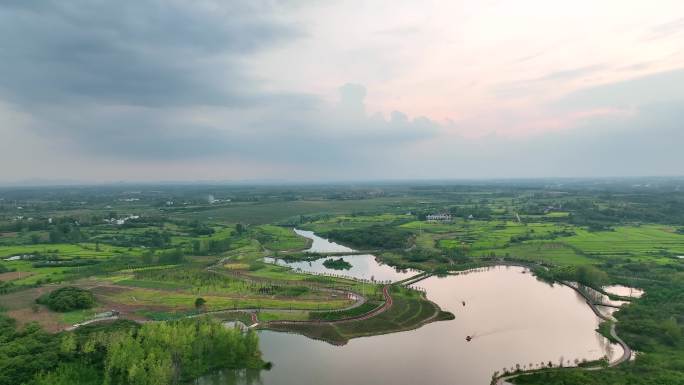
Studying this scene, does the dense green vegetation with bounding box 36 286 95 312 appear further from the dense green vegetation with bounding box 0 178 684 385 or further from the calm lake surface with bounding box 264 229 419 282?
the calm lake surface with bounding box 264 229 419 282

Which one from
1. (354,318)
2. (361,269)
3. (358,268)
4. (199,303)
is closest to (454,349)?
(354,318)

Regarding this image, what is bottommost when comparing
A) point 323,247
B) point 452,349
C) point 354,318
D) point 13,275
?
point 323,247

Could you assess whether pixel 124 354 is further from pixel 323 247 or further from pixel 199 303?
pixel 323 247

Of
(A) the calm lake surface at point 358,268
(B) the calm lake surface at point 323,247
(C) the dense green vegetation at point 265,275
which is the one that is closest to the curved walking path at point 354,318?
(C) the dense green vegetation at point 265,275

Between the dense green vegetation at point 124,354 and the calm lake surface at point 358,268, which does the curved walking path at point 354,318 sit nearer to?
the dense green vegetation at point 124,354


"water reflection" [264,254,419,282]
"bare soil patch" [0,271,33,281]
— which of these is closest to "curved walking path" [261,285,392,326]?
"water reflection" [264,254,419,282]

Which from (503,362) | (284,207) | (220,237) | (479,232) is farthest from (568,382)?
(284,207)

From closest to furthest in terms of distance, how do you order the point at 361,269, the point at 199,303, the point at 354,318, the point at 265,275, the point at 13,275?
the point at 354,318 < the point at 199,303 < the point at 13,275 < the point at 265,275 < the point at 361,269
